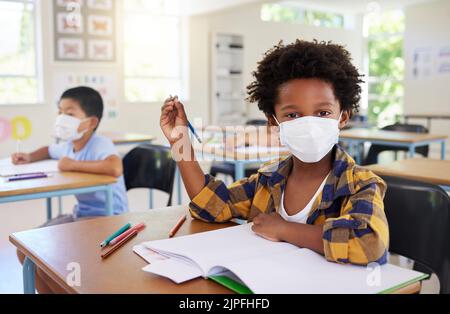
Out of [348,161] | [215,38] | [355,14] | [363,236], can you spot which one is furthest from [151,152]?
[355,14]

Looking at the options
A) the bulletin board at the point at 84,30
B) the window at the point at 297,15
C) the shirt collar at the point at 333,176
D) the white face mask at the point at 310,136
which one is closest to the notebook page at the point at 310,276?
the shirt collar at the point at 333,176

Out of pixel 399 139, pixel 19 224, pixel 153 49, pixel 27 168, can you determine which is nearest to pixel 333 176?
pixel 27 168

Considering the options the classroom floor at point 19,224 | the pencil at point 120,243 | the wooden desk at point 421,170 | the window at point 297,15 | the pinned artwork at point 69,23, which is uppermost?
the window at point 297,15

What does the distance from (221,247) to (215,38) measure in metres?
7.33

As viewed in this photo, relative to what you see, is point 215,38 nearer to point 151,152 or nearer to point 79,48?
point 79,48

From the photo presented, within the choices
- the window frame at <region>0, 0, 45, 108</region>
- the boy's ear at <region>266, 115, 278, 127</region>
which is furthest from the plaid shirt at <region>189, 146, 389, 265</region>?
the window frame at <region>0, 0, 45, 108</region>

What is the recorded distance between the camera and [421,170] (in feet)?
7.41

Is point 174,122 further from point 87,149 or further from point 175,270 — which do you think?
point 87,149

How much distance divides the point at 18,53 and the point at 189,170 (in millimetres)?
5605

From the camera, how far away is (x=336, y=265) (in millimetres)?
860

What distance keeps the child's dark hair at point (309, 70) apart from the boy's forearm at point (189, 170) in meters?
0.23

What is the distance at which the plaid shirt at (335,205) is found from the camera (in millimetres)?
870

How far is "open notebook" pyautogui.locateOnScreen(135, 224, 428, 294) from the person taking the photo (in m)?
0.76

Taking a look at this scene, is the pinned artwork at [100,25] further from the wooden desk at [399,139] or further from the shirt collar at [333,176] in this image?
the shirt collar at [333,176]
